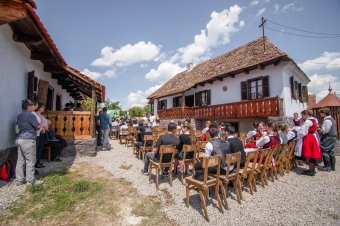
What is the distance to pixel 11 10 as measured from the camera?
10.2ft

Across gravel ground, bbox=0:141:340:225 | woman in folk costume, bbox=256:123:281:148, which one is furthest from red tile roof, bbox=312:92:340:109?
woman in folk costume, bbox=256:123:281:148

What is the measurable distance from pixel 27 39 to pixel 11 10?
2014 mm

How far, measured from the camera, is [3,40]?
14.8 ft

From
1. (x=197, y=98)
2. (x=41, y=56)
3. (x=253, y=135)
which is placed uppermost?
(x=197, y=98)

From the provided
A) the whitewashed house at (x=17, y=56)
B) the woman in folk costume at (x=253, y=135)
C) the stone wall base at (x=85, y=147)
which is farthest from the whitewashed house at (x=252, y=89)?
the whitewashed house at (x=17, y=56)

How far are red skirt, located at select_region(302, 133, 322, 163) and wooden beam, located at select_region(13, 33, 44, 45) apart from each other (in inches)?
307

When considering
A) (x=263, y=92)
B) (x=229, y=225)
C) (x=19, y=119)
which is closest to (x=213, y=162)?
(x=229, y=225)

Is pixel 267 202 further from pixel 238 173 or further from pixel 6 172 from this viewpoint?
pixel 6 172

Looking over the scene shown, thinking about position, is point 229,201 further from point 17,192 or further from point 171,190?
point 17,192

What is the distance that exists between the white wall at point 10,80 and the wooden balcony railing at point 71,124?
147 centimetres

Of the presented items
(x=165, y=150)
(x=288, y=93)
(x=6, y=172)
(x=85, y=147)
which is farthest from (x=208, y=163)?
(x=288, y=93)

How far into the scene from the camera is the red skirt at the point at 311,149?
17.8ft

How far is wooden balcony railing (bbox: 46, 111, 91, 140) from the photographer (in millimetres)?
7016

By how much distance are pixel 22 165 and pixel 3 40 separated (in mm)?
2970
